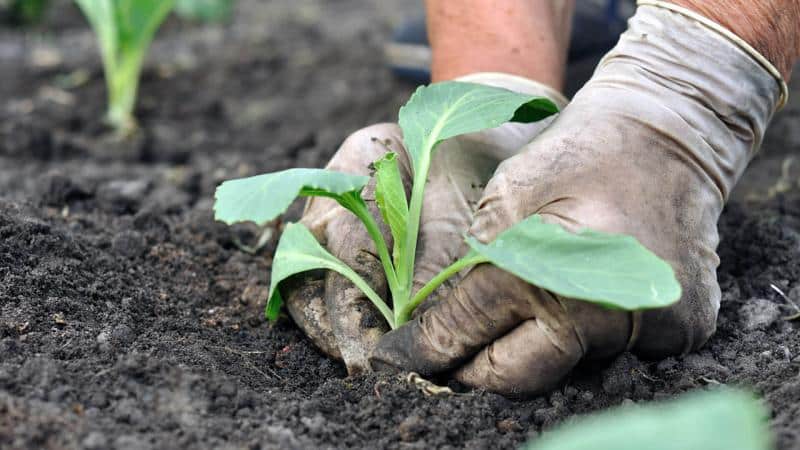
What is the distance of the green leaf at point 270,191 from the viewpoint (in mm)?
1234

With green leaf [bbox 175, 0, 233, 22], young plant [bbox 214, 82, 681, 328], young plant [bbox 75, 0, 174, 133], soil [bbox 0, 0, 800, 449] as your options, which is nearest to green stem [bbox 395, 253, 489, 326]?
young plant [bbox 214, 82, 681, 328]

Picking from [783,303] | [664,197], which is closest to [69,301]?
[664,197]

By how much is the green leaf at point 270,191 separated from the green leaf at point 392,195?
0.14m

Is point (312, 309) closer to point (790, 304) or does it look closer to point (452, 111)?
point (452, 111)

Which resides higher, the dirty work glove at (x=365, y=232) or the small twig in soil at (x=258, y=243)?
the dirty work glove at (x=365, y=232)

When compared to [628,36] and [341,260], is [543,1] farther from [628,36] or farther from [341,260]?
[341,260]

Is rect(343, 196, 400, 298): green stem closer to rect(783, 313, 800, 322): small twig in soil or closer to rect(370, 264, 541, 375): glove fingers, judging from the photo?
rect(370, 264, 541, 375): glove fingers

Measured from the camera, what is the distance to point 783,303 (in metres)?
1.69

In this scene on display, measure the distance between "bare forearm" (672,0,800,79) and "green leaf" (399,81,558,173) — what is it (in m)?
0.34

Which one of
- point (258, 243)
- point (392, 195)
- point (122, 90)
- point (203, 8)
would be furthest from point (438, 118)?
point (203, 8)

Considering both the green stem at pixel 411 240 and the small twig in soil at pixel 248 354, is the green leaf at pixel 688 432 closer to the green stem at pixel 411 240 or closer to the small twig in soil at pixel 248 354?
the green stem at pixel 411 240

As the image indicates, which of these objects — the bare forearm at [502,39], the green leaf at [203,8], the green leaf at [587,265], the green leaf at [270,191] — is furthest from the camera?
the green leaf at [203,8]

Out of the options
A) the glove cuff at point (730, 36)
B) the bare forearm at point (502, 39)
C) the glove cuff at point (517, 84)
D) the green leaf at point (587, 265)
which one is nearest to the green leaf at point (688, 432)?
the green leaf at point (587, 265)

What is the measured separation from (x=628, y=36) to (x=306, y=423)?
36.9 inches
